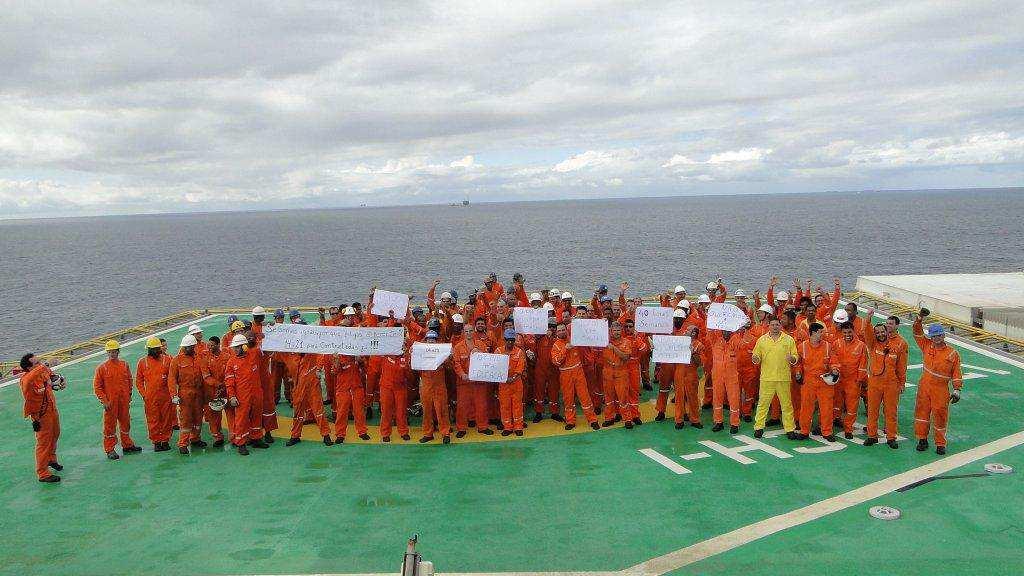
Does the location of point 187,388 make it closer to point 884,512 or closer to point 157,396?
point 157,396

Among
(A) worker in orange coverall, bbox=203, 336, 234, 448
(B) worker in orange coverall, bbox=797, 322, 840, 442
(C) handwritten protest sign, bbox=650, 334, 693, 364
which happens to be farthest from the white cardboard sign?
(A) worker in orange coverall, bbox=203, 336, 234, 448

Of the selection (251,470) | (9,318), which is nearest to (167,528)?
(251,470)

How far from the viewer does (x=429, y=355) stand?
9.11m

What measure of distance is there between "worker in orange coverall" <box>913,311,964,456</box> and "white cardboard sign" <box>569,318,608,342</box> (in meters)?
4.33

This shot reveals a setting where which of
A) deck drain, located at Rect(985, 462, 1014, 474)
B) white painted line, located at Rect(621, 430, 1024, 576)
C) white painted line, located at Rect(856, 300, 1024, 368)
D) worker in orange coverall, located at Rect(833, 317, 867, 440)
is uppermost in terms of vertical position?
worker in orange coverall, located at Rect(833, 317, 867, 440)

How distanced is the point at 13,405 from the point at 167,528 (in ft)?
23.9

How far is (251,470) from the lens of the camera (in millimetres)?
8578

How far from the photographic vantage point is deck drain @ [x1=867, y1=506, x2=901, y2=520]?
6.79 meters

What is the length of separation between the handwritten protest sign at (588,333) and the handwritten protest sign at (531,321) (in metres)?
0.83

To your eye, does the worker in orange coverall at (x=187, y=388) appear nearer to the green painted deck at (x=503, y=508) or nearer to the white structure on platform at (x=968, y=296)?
the green painted deck at (x=503, y=508)

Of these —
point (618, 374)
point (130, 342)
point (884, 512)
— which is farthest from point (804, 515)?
point (130, 342)

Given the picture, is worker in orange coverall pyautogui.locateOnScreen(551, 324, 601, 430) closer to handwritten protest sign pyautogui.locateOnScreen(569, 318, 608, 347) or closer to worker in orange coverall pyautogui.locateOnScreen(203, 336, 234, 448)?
handwritten protest sign pyautogui.locateOnScreen(569, 318, 608, 347)

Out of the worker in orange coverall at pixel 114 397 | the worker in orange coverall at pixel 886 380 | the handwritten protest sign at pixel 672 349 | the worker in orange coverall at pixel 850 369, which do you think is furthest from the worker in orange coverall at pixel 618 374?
the worker in orange coverall at pixel 114 397

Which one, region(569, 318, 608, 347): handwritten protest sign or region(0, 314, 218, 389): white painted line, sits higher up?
region(569, 318, 608, 347): handwritten protest sign
